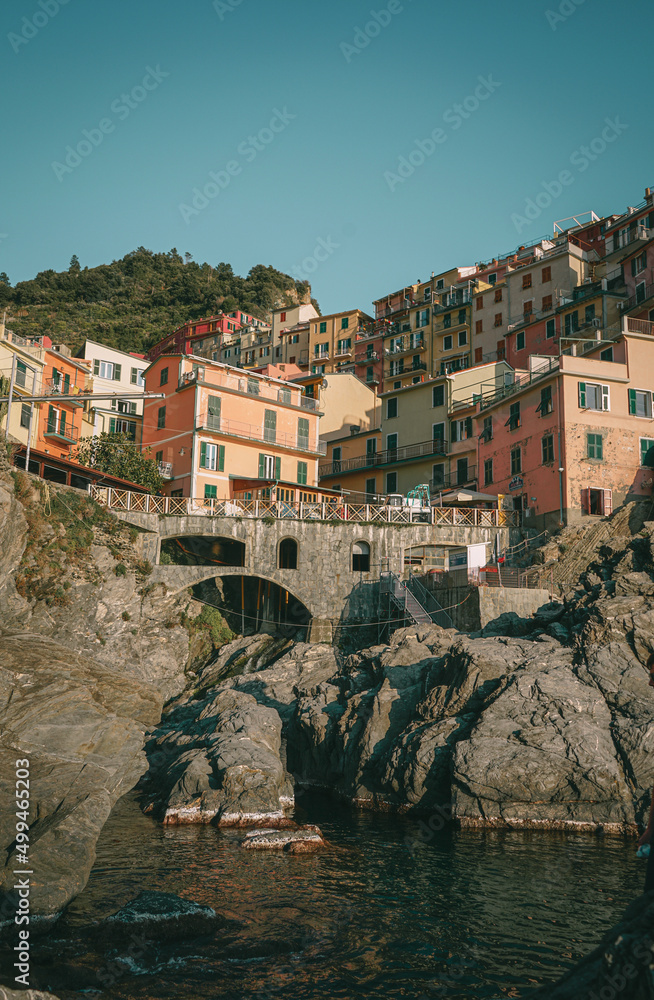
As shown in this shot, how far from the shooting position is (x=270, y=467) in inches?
1855

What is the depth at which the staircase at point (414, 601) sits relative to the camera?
34.2 meters

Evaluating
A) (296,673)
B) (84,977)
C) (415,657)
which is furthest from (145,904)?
(296,673)

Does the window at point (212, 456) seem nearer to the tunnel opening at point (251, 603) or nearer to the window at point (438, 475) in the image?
the tunnel opening at point (251, 603)

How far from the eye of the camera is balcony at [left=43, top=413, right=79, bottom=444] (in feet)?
148

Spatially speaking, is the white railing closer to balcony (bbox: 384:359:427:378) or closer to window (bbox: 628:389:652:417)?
window (bbox: 628:389:652:417)

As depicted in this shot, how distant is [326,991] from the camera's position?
10320 millimetres

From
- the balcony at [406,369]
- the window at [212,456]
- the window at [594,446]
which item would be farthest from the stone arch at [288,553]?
the balcony at [406,369]

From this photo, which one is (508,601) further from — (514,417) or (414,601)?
(514,417)

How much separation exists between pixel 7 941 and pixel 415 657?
1832cm

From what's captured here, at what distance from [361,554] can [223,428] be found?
12567mm

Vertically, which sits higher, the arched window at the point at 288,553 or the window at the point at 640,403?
the window at the point at 640,403

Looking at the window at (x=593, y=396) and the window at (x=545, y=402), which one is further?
the window at (x=545, y=402)

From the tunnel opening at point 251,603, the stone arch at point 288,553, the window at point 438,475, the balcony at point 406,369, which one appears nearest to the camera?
the stone arch at point 288,553

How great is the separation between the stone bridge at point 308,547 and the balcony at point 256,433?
867 cm
